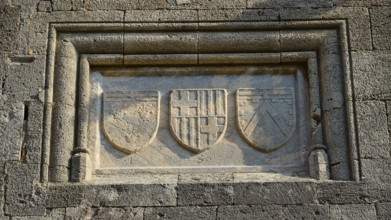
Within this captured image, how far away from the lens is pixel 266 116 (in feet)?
21.5

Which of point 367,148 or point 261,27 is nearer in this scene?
point 367,148

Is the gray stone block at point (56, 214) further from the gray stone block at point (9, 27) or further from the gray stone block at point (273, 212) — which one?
the gray stone block at point (9, 27)

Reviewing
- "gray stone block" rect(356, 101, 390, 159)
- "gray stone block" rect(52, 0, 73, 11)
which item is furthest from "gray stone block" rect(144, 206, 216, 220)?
"gray stone block" rect(52, 0, 73, 11)

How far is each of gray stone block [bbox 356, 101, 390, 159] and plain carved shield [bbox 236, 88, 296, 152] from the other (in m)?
0.58

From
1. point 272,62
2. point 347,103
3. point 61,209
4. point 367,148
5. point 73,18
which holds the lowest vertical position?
point 61,209

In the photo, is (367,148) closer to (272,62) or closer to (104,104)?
(272,62)

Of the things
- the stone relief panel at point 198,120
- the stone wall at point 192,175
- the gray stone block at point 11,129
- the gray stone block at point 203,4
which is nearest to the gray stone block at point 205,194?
the stone wall at point 192,175

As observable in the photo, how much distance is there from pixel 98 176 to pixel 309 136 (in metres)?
1.83

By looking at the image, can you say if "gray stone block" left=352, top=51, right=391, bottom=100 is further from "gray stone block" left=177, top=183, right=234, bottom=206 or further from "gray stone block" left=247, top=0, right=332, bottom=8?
"gray stone block" left=177, top=183, right=234, bottom=206

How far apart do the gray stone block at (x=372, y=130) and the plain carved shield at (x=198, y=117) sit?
1.15 metres

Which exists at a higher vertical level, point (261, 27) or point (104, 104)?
point (261, 27)

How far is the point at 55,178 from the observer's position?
6.22 metres

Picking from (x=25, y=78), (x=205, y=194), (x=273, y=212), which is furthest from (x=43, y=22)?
(x=273, y=212)

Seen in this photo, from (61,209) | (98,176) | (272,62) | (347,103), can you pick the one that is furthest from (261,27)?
(61,209)
